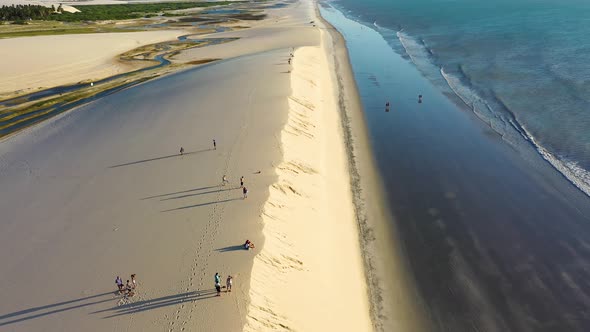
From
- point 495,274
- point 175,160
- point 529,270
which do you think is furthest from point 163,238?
point 529,270

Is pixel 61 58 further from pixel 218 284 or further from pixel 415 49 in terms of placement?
pixel 218 284

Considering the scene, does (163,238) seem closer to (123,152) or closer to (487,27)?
(123,152)

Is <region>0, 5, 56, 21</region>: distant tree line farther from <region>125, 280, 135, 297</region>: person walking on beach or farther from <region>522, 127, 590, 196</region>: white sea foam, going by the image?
<region>522, 127, 590, 196</region>: white sea foam

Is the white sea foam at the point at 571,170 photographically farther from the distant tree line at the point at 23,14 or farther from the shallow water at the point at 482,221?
the distant tree line at the point at 23,14

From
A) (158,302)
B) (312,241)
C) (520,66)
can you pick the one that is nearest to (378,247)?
(312,241)

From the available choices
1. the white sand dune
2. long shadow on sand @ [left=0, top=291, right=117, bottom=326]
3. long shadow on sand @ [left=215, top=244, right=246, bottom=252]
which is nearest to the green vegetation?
the white sand dune

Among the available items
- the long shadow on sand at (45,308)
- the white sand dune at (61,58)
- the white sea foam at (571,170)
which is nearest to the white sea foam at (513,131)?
the white sea foam at (571,170)
